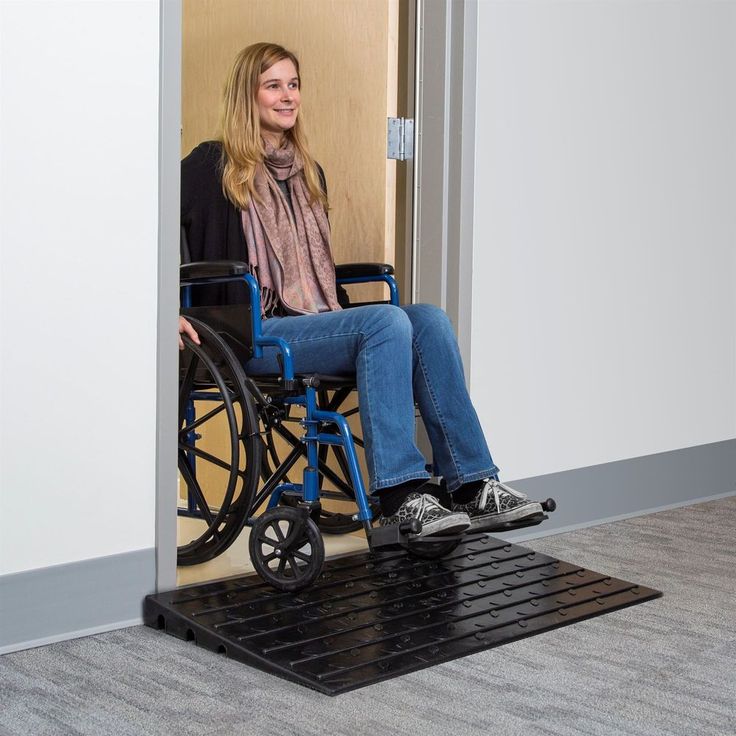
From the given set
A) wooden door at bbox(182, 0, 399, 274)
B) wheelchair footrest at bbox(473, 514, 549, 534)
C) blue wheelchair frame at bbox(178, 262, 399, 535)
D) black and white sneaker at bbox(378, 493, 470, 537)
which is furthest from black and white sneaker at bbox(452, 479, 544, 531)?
wooden door at bbox(182, 0, 399, 274)

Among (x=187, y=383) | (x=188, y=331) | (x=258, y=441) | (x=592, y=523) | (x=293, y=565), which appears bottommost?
(x=592, y=523)

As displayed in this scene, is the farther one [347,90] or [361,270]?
[347,90]

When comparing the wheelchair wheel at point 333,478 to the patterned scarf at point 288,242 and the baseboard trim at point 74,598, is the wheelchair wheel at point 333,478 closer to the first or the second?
the patterned scarf at point 288,242

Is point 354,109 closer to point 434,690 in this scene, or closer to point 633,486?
point 633,486

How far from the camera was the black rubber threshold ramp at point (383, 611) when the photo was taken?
6.51 feet

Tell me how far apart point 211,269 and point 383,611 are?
0.84m

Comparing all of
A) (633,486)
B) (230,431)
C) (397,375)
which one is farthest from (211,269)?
(633,486)

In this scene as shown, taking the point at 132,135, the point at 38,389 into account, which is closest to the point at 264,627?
the point at 38,389

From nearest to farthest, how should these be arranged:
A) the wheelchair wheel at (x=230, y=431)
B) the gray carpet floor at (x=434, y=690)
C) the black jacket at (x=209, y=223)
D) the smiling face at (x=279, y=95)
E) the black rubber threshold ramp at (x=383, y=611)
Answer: the gray carpet floor at (x=434, y=690), the black rubber threshold ramp at (x=383, y=611), the wheelchair wheel at (x=230, y=431), the black jacket at (x=209, y=223), the smiling face at (x=279, y=95)

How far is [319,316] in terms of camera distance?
99.5 inches

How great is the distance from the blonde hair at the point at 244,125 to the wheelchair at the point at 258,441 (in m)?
0.25

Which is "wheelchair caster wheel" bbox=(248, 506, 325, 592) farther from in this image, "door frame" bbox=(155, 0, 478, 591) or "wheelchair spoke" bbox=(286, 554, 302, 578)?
"door frame" bbox=(155, 0, 478, 591)

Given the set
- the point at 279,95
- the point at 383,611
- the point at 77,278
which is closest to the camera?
the point at 77,278

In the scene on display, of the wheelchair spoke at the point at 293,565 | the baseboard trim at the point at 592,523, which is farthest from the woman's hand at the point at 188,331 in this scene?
the baseboard trim at the point at 592,523
